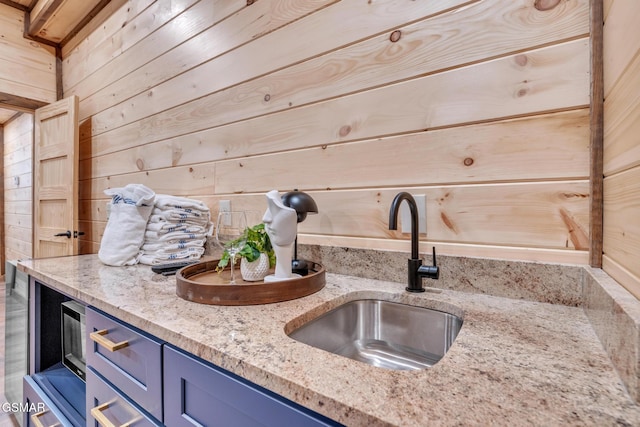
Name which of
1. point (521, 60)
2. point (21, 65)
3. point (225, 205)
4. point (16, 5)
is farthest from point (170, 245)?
point (16, 5)

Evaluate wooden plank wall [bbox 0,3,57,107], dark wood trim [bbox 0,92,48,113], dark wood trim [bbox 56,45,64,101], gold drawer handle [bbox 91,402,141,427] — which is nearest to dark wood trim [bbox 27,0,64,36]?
wooden plank wall [bbox 0,3,57,107]

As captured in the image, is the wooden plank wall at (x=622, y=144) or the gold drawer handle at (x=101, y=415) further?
the gold drawer handle at (x=101, y=415)

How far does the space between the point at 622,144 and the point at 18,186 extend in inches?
222

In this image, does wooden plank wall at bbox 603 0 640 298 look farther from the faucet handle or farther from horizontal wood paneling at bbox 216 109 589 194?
the faucet handle

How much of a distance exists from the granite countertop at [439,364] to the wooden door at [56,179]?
6.11 feet

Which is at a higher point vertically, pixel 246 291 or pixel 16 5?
pixel 16 5

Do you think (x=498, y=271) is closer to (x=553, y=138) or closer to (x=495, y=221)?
(x=495, y=221)

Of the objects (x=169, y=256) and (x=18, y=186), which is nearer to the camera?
(x=169, y=256)

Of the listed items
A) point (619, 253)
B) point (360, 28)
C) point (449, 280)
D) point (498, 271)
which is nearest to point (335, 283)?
point (449, 280)

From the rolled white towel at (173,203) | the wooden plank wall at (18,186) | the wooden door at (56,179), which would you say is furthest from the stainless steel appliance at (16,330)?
the wooden plank wall at (18,186)

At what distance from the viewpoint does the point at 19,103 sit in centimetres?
261

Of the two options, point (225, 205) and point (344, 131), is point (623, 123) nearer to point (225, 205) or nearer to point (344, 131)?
point (344, 131)

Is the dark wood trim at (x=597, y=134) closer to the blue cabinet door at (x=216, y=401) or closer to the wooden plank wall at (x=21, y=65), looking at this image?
the blue cabinet door at (x=216, y=401)

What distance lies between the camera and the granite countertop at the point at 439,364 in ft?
1.24
